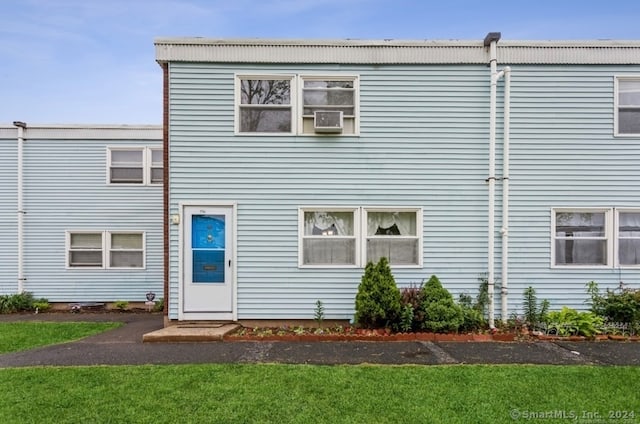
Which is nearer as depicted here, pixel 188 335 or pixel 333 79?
pixel 188 335

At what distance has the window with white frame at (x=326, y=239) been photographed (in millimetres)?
7758

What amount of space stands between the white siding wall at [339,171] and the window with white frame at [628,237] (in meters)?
2.84

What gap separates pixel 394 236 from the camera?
25.7 ft

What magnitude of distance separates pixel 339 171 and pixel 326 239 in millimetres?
1445

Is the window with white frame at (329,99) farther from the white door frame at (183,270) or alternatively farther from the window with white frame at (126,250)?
the window with white frame at (126,250)

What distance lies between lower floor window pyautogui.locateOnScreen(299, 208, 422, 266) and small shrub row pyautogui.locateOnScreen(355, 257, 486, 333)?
71cm

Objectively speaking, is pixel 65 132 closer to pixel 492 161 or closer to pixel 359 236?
pixel 359 236

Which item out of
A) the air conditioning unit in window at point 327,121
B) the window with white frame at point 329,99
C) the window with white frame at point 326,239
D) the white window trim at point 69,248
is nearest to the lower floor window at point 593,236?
the window with white frame at point 326,239

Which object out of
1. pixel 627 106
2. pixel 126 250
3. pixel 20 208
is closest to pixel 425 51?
pixel 627 106

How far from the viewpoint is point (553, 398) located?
13.5 ft

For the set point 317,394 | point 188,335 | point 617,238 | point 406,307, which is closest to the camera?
point 317,394

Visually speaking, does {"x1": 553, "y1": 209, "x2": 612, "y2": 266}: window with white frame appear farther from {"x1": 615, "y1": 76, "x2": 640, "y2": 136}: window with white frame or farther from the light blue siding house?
{"x1": 615, "y1": 76, "x2": 640, "y2": 136}: window with white frame

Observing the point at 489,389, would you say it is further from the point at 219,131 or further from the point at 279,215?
the point at 219,131

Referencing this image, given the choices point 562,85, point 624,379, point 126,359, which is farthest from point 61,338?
point 562,85
